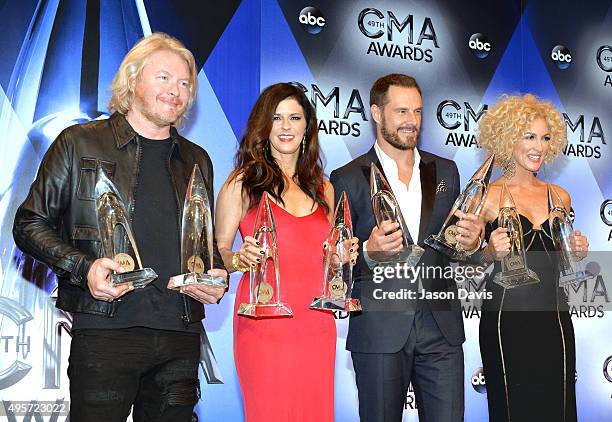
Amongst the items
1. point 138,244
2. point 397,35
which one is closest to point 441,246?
point 138,244

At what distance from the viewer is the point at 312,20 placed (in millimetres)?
5062

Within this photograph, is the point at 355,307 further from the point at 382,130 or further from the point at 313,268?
the point at 382,130

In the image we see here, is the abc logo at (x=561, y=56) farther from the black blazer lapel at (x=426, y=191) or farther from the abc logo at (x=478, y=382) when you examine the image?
the black blazer lapel at (x=426, y=191)

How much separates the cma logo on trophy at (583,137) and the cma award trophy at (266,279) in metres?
3.31

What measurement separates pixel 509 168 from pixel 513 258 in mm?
792

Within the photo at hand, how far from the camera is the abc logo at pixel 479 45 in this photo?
554 centimetres

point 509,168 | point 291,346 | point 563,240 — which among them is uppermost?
point 509,168

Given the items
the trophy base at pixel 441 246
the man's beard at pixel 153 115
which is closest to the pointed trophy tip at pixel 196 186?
the man's beard at pixel 153 115

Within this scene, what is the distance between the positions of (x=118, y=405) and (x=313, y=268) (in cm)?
102

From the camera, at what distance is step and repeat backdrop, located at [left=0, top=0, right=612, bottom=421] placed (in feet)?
14.4

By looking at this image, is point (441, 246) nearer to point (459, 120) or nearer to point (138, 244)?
point (138, 244)

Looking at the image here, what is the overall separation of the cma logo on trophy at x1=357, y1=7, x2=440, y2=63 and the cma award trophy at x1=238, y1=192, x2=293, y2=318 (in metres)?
2.45

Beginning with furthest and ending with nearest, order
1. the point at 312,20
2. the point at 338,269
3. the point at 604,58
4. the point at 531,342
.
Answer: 1. the point at 604,58
2. the point at 312,20
3. the point at 531,342
4. the point at 338,269

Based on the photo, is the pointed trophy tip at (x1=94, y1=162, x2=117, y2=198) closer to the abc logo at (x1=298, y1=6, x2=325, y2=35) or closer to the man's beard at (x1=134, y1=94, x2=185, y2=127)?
the man's beard at (x1=134, y1=94, x2=185, y2=127)
